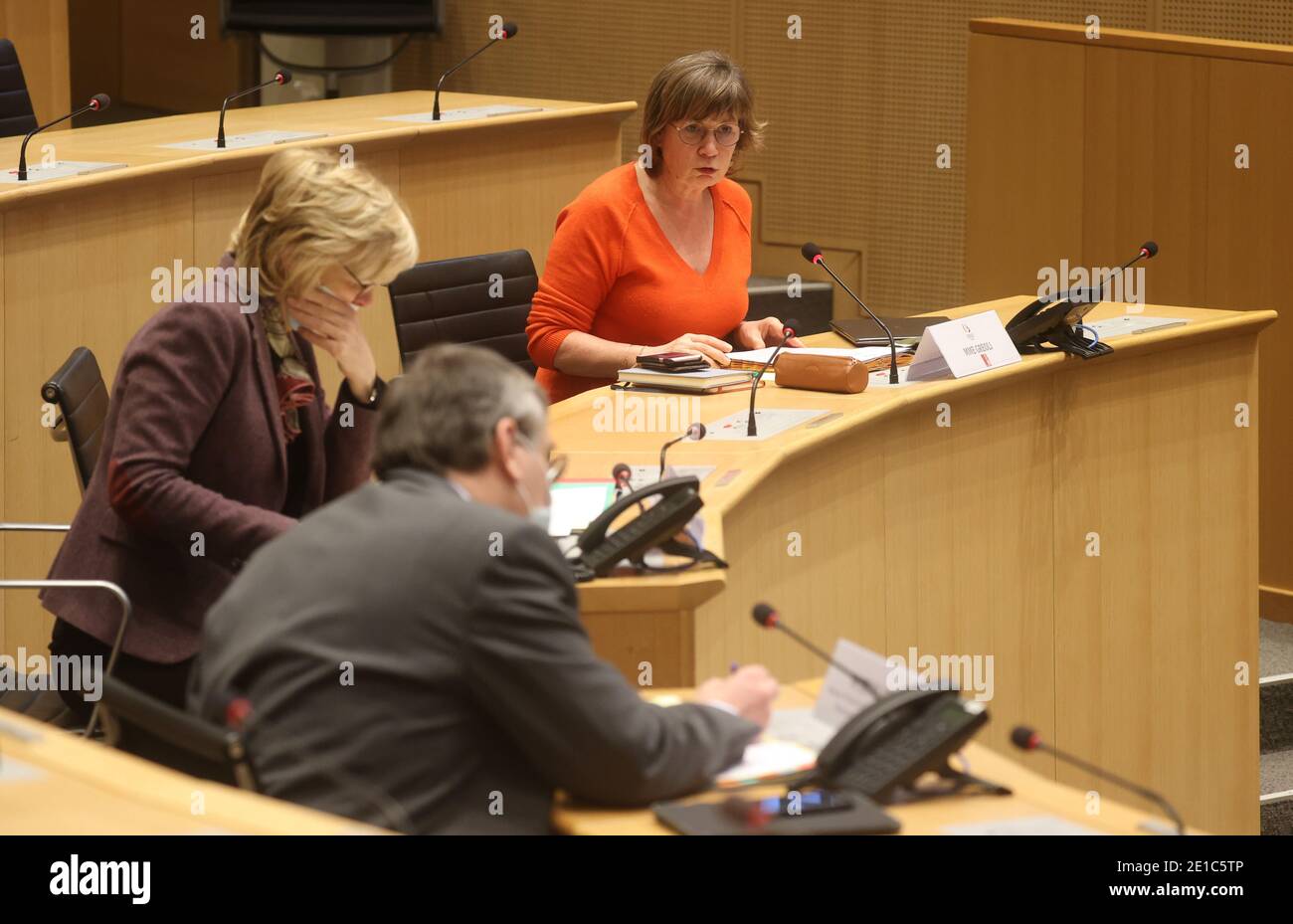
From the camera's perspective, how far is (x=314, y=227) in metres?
2.71

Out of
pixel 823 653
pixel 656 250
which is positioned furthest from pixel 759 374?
pixel 823 653

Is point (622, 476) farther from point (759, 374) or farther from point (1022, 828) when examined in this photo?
point (1022, 828)

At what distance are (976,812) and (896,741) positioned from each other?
110mm

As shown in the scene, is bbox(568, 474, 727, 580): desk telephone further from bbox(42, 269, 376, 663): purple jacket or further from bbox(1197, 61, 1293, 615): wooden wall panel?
bbox(1197, 61, 1293, 615): wooden wall panel

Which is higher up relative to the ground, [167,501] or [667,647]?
[167,501]

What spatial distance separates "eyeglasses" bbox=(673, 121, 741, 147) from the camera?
3.91 metres

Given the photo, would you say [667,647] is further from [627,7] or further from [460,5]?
[460,5]

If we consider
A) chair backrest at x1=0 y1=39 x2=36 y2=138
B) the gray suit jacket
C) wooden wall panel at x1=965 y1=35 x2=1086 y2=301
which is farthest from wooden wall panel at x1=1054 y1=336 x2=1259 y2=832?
chair backrest at x1=0 y1=39 x2=36 y2=138

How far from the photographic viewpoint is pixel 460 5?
831 centimetres

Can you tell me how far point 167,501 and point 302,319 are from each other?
368 millimetres

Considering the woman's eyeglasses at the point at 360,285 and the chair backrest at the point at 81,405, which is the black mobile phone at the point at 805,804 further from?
the chair backrest at the point at 81,405

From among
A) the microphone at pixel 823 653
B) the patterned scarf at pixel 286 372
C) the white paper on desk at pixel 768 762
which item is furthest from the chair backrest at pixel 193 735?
the patterned scarf at pixel 286 372
